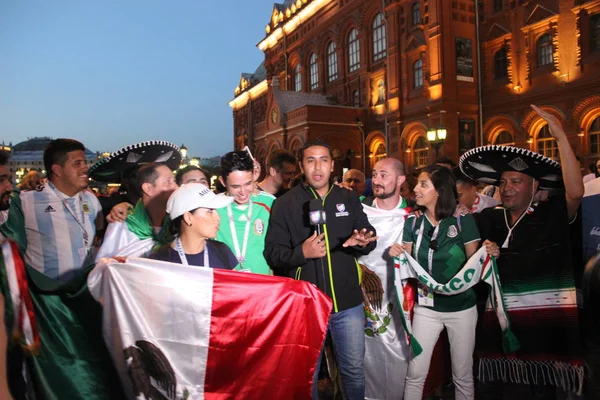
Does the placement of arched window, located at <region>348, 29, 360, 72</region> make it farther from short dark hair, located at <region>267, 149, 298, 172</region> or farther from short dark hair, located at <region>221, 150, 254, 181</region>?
short dark hair, located at <region>221, 150, 254, 181</region>

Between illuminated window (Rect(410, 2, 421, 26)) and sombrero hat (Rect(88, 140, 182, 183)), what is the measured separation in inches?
992

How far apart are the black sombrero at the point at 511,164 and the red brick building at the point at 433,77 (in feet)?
55.8

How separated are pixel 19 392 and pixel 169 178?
2051 millimetres

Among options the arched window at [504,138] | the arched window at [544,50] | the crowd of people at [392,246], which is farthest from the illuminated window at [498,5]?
the crowd of people at [392,246]

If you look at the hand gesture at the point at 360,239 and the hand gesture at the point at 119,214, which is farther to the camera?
the hand gesture at the point at 119,214

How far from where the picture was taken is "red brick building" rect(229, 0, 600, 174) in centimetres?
1944

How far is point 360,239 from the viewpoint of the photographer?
134 inches

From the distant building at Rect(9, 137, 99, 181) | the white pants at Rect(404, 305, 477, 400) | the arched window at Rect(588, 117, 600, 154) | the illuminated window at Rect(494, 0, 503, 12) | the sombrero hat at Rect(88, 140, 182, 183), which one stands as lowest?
the white pants at Rect(404, 305, 477, 400)

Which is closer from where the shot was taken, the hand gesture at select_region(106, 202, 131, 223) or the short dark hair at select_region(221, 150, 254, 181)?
the hand gesture at select_region(106, 202, 131, 223)

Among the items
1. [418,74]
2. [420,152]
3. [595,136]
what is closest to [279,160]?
[595,136]

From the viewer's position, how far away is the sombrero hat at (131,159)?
4.60 metres

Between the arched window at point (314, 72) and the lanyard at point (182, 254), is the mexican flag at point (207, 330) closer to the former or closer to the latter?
the lanyard at point (182, 254)

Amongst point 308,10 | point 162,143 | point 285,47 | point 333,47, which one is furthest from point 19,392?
point 285,47

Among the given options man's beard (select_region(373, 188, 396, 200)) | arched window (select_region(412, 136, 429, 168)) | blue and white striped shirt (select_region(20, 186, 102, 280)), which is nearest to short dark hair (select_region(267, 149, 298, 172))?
man's beard (select_region(373, 188, 396, 200))
